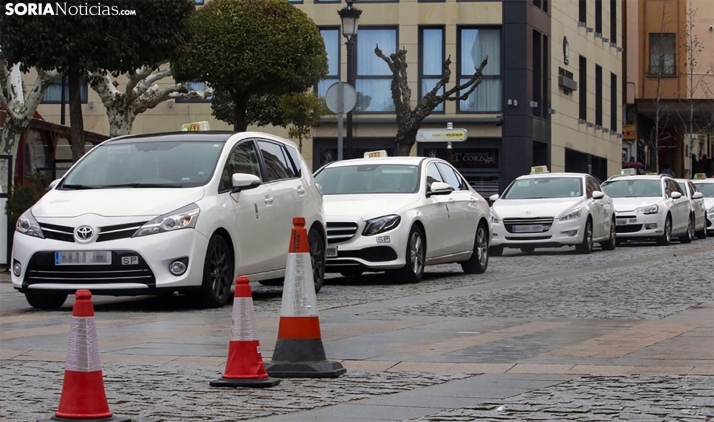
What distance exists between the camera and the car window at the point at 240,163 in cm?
1352

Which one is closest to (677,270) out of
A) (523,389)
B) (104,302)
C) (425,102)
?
(104,302)

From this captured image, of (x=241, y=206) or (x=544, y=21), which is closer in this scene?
(x=241, y=206)

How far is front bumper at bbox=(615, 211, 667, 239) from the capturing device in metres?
29.8

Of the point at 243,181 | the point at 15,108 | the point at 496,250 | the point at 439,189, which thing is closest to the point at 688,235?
the point at 496,250

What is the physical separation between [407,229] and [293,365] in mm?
8637

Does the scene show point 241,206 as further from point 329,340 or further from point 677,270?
point 677,270

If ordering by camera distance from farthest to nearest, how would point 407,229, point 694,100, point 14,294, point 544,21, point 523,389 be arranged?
1. point 694,100
2. point 544,21
3. point 407,229
4. point 14,294
5. point 523,389

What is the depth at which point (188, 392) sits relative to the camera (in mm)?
7539

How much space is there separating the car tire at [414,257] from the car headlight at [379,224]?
29 centimetres

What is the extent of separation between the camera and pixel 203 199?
12883mm

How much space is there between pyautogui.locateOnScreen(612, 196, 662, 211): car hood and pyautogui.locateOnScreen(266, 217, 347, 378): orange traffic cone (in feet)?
73.6

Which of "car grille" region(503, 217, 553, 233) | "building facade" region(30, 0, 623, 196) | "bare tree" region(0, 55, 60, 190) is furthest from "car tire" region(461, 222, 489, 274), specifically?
"building facade" region(30, 0, 623, 196)

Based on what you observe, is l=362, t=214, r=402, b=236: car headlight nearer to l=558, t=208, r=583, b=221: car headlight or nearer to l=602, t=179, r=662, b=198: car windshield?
l=558, t=208, r=583, b=221: car headlight

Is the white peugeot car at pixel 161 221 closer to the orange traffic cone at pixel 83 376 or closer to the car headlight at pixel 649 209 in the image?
the orange traffic cone at pixel 83 376
